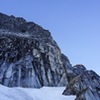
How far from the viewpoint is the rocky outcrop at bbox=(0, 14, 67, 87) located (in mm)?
33719

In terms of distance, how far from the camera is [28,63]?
36.8 m

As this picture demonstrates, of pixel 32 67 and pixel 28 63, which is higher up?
pixel 28 63

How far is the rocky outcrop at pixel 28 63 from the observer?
1328 inches

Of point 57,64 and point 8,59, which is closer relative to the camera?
point 8,59

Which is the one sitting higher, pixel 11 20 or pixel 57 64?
pixel 11 20

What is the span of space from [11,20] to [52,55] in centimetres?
2093

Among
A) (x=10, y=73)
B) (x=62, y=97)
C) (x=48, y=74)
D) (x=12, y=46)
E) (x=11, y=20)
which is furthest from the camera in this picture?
(x=11, y=20)

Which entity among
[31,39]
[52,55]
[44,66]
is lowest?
[44,66]

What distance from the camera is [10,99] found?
1305 cm

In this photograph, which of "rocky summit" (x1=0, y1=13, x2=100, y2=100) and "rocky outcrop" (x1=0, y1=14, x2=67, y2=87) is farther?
Answer: "rocky outcrop" (x1=0, y1=14, x2=67, y2=87)

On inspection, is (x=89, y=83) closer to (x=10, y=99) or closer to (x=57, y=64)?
(x=57, y=64)

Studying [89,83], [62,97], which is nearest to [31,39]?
[89,83]

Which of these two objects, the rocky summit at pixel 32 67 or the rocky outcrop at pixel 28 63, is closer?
the rocky summit at pixel 32 67

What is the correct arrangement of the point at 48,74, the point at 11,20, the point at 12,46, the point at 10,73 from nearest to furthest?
the point at 10,73
the point at 48,74
the point at 12,46
the point at 11,20
